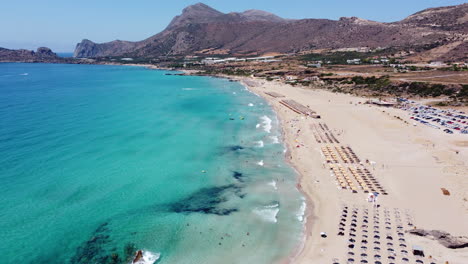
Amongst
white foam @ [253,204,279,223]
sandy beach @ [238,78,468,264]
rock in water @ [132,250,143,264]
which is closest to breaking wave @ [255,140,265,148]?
sandy beach @ [238,78,468,264]

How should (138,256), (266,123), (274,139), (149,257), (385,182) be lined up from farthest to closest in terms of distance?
1. (266,123)
2. (274,139)
3. (385,182)
4. (149,257)
5. (138,256)

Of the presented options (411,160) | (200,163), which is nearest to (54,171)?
(200,163)

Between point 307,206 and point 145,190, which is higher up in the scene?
point 307,206

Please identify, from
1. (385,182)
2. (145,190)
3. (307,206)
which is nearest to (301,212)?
(307,206)

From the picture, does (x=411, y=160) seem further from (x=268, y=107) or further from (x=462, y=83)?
(x=462, y=83)

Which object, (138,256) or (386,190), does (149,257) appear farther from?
(386,190)

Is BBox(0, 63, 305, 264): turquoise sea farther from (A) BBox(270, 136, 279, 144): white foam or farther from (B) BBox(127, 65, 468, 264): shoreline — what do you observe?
(B) BBox(127, 65, 468, 264): shoreline
